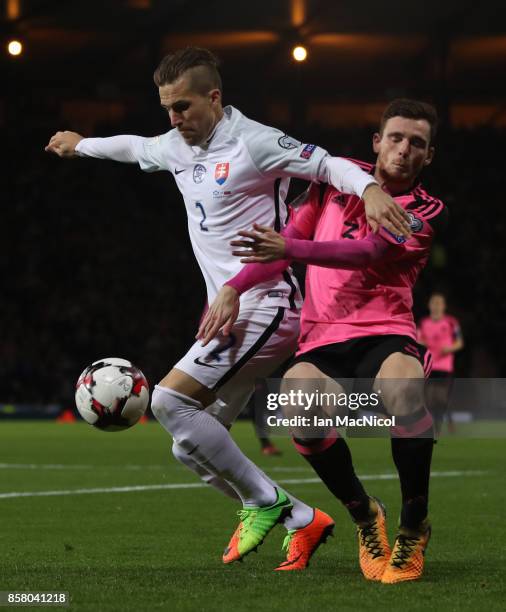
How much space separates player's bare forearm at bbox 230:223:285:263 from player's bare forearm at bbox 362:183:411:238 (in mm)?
343

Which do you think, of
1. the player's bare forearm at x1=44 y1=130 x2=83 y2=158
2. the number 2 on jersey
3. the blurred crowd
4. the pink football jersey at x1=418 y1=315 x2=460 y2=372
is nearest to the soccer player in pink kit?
the number 2 on jersey

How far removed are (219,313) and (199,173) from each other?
0.75 meters

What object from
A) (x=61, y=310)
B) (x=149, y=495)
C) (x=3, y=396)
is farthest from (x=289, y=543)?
(x=61, y=310)

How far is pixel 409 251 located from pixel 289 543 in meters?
1.34

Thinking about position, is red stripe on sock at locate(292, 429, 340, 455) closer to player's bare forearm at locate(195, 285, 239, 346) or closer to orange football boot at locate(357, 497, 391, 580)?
orange football boot at locate(357, 497, 391, 580)

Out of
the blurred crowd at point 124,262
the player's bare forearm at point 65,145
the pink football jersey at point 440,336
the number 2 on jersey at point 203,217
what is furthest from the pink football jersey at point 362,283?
the blurred crowd at point 124,262

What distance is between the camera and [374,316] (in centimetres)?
505

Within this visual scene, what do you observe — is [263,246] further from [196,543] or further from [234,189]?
[196,543]

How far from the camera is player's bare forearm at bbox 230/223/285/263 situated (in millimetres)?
4605

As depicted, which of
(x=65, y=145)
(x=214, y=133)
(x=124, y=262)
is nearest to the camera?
(x=214, y=133)

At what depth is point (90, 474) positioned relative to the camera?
10.3 metres

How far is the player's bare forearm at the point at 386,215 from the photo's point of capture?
4602 millimetres

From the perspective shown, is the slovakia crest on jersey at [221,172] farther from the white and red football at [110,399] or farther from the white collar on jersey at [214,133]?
the white and red football at [110,399]

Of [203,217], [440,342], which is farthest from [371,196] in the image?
[440,342]
